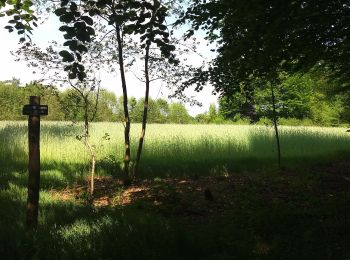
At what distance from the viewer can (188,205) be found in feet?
22.4

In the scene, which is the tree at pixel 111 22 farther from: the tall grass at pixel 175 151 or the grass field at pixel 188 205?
the tall grass at pixel 175 151

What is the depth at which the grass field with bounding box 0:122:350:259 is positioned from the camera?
4332mm

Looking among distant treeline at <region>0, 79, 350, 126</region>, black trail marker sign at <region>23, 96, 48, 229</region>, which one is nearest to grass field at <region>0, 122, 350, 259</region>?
black trail marker sign at <region>23, 96, 48, 229</region>

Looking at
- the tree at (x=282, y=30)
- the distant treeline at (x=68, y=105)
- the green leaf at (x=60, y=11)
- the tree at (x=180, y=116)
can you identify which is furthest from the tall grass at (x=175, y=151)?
the tree at (x=180, y=116)

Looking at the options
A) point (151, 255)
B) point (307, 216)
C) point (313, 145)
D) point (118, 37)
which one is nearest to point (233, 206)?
point (307, 216)

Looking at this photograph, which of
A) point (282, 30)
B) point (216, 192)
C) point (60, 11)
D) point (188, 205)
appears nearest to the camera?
point (60, 11)

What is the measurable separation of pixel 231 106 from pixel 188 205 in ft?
14.7

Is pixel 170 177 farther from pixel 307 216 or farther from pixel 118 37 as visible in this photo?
pixel 307 216

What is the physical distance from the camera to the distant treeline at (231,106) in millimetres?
9195

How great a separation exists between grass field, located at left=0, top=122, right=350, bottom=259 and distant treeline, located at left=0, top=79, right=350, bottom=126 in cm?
143

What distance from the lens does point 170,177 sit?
10.4 m

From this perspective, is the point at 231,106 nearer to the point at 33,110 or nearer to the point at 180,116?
the point at 33,110

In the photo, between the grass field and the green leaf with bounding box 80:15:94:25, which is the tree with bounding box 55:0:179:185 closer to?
the green leaf with bounding box 80:15:94:25

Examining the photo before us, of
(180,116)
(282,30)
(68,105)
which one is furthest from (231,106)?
(180,116)
